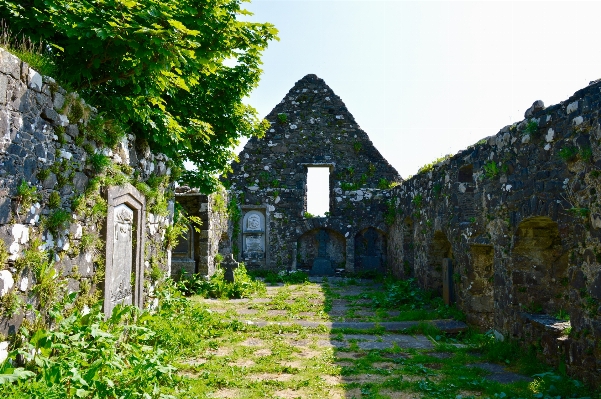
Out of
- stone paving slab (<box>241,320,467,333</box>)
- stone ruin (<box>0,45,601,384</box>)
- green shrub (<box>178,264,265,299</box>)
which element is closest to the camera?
stone ruin (<box>0,45,601,384</box>)

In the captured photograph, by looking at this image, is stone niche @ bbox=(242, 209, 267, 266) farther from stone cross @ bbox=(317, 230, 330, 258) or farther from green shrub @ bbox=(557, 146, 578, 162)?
green shrub @ bbox=(557, 146, 578, 162)

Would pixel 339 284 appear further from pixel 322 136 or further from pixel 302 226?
pixel 322 136

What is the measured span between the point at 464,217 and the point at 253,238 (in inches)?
386

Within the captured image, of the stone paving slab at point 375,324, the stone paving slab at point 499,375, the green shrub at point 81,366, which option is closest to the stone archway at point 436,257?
the stone paving slab at point 375,324

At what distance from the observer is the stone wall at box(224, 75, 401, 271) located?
17281 millimetres

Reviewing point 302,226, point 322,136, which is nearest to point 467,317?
point 302,226

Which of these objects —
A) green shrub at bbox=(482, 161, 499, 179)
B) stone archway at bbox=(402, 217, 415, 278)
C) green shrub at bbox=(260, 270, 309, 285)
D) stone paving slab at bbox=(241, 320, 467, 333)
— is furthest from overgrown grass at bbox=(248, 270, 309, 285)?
green shrub at bbox=(482, 161, 499, 179)

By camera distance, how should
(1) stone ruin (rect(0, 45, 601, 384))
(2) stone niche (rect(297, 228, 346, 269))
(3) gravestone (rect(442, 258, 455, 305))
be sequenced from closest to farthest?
(1) stone ruin (rect(0, 45, 601, 384)), (3) gravestone (rect(442, 258, 455, 305)), (2) stone niche (rect(297, 228, 346, 269))

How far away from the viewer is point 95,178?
201 inches

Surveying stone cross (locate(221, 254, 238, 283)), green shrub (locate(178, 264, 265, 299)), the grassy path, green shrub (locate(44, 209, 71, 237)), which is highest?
green shrub (locate(44, 209, 71, 237))

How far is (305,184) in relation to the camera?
1794 centimetres

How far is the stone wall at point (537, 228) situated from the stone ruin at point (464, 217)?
0.02 meters

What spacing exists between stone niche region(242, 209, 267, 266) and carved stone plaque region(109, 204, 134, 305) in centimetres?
1103

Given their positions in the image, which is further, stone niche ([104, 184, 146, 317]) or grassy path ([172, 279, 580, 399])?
stone niche ([104, 184, 146, 317])
